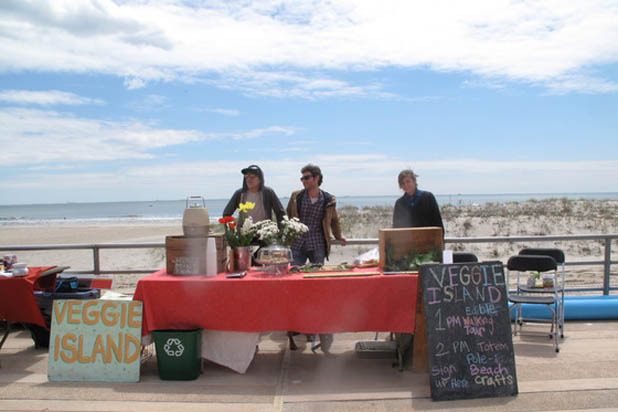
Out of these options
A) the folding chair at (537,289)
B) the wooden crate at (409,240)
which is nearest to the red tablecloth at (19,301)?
the wooden crate at (409,240)

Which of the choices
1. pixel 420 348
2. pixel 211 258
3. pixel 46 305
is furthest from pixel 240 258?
pixel 46 305

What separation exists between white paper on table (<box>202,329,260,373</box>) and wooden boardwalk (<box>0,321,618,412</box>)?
0.11 metres

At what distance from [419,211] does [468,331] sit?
1608mm

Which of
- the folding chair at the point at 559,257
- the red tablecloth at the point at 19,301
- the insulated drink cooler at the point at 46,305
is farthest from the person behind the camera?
the folding chair at the point at 559,257

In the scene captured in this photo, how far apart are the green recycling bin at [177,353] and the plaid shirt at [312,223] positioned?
143 cm

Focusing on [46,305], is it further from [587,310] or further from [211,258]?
[587,310]

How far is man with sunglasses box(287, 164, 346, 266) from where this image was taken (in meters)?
4.90

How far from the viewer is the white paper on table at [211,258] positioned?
400cm

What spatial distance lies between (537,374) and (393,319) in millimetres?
1250

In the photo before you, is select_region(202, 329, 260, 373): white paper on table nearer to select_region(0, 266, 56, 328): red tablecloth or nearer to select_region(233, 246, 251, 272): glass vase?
select_region(233, 246, 251, 272): glass vase

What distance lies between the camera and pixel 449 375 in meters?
3.51

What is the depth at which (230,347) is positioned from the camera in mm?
4051

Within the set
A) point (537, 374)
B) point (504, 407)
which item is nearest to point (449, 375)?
point (504, 407)

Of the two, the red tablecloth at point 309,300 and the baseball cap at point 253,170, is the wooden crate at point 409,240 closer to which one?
the red tablecloth at point 309,300
